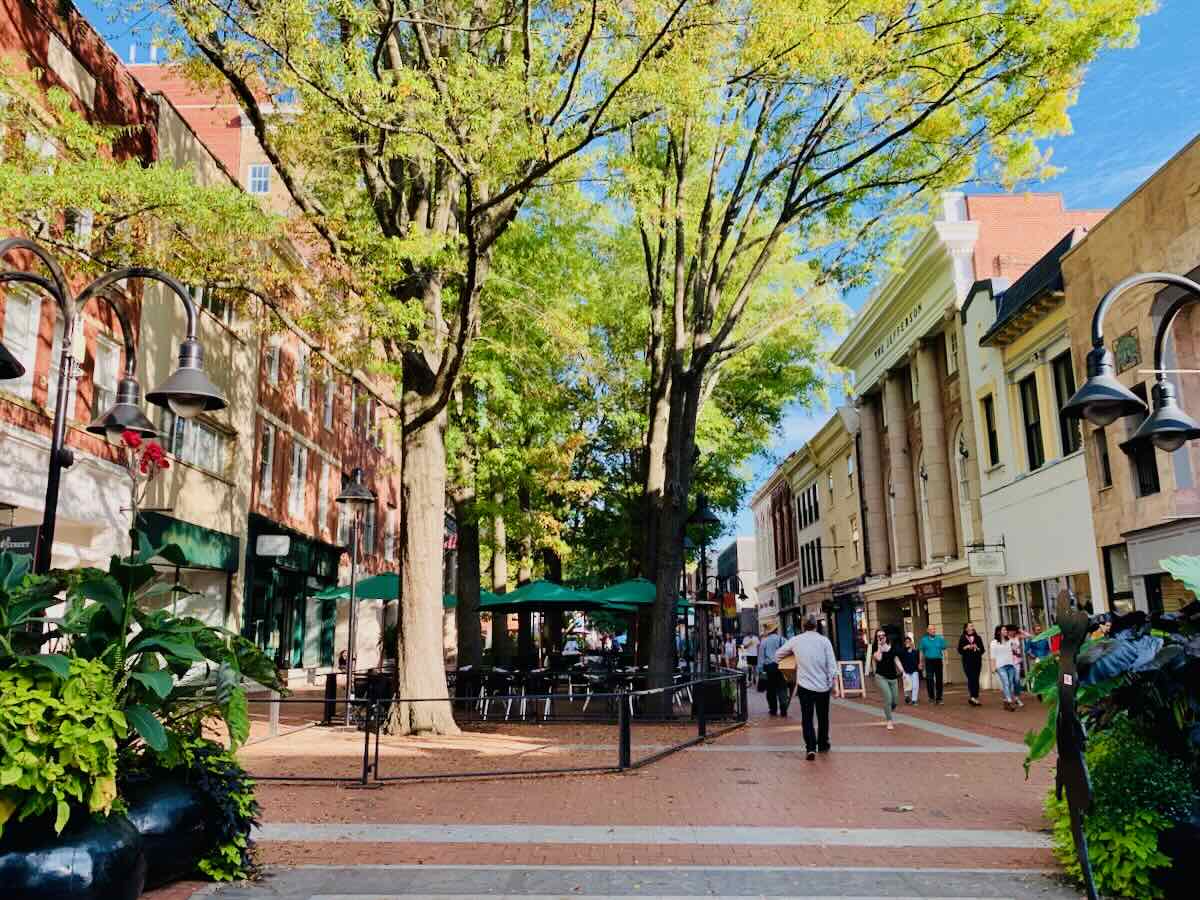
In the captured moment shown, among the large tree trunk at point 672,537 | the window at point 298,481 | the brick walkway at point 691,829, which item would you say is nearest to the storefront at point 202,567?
the window at point 298,481

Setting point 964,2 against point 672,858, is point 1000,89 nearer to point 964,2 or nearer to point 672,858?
point 964,2

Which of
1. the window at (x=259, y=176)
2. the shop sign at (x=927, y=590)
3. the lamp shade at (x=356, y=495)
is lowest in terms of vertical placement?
the shop sign at (x=927, y=590)

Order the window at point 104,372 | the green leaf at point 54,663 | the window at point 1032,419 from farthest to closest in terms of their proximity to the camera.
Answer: the window at point 1032,419 → the window at point 104,372 → the green leaf at point 54,663

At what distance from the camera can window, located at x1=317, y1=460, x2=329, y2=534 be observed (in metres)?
31.8

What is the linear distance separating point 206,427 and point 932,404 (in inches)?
849

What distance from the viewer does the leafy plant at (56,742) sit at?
4770mm

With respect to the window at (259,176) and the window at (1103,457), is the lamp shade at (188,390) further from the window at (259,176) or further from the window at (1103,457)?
the window at (259,176)

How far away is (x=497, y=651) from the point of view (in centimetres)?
2728

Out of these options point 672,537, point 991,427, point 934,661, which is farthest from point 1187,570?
point 991,427

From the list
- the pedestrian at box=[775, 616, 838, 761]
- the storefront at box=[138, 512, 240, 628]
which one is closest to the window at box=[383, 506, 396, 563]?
the storefront at box=[138, 512, 240, 628]

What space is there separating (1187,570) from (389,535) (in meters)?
37.0

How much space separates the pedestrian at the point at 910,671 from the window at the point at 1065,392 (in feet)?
19.8

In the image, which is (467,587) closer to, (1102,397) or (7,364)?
(7,364)

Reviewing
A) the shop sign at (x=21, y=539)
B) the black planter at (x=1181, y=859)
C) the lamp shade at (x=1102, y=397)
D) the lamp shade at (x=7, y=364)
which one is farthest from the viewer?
the shop sign at (x=21, y=539)
